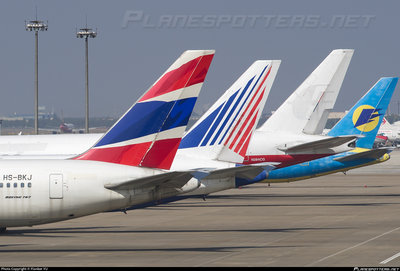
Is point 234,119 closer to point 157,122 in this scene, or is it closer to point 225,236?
point 225,236

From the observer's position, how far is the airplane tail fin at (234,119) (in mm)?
42750

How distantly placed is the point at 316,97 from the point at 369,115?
4981 millimetres

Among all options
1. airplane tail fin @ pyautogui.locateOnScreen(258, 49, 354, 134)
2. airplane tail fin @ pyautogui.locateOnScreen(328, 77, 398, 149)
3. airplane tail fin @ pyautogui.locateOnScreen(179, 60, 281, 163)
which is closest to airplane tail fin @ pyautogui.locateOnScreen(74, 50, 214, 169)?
airplane tail fin @ pyautogui.locateOnScreen(179, 60, 281, 163)

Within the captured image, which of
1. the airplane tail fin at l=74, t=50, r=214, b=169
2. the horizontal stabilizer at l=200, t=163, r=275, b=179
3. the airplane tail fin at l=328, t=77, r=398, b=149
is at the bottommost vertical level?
the horizontal stabilizer at l=200, t=163, r=275, b=179

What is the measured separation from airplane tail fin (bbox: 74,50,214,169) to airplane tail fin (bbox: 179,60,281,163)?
12003 mm

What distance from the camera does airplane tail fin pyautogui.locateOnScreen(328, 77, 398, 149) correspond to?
201 feet

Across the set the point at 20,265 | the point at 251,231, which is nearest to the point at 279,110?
the point at 251,231

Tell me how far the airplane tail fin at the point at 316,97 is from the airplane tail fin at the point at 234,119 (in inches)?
470

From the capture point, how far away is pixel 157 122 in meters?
30.0

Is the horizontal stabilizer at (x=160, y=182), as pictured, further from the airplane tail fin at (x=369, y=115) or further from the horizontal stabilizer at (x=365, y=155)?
the airplane tail fin at (x=369, y=115)

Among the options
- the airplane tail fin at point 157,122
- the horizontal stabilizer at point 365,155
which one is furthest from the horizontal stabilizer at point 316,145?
the airplane tail fin at point 157,122

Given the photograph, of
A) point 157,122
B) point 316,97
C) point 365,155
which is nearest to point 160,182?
point 157,122

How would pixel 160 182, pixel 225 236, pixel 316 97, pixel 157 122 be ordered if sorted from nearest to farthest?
pixel 160 182
pixel 157 122
pixel 225 236
pixel 316 97

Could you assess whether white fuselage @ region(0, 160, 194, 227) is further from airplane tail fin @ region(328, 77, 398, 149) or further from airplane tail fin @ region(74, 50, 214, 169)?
airplane tail fin @ region(328, 77, 398, 149)
